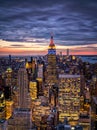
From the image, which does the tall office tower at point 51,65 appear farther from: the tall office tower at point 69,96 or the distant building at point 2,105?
the distant building at point 2,105

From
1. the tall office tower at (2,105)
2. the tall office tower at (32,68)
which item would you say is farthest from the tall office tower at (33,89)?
the tall office tower at (2,105)

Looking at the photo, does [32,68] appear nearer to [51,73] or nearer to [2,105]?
[51,73]

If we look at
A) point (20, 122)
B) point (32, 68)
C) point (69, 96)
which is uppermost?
point (32, 68)

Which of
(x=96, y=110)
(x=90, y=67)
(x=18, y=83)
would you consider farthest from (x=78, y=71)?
(x=96, y=110)

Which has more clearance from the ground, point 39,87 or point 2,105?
point 39,87

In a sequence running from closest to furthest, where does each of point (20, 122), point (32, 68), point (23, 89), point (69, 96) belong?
1. point (20, 122)
2. point (69, 96)
3. point (23, 89)
4. point (32, 68)

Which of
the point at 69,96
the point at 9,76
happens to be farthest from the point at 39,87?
the point at 69,96

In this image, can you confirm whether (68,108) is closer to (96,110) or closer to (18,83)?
(18,83)
